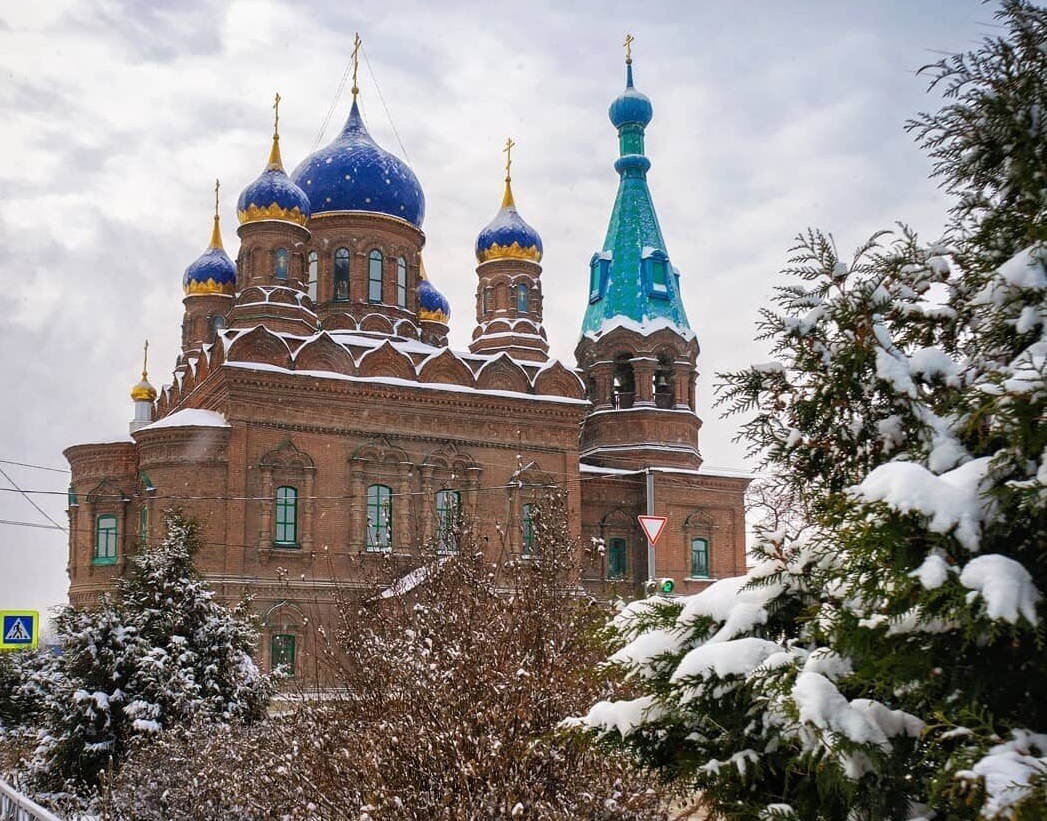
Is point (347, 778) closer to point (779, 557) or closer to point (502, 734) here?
point (502, 734)

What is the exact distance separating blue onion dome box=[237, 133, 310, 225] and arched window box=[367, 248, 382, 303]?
1.96m

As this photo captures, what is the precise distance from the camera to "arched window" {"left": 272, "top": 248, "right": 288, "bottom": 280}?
82.8 feet

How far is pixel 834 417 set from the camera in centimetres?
331

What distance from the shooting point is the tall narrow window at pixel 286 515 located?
2162 cm

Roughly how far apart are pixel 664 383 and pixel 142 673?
797 inches

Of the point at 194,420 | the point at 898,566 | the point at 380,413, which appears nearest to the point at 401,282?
the point at 380,413

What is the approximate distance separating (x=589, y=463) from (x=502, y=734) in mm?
22179

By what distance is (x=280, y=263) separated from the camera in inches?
997

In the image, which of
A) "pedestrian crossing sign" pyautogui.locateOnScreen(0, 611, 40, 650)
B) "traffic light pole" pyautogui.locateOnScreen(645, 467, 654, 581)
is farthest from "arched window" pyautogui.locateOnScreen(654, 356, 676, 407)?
"pedestrian crossing sign" pyautogui.locateOnScreen(0, 611, 40, 650)

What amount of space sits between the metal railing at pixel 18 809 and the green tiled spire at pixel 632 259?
2189cm

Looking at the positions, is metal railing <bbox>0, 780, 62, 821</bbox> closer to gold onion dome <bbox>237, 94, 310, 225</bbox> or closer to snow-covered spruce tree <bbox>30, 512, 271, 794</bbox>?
snow-covered spruce tree <bbox>30, 512, 271, 794</bbox>

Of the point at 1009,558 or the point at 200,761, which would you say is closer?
the point at 1009,558

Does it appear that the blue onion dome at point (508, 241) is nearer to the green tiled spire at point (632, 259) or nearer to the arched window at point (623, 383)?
the green tiled spire at point (632, 259)

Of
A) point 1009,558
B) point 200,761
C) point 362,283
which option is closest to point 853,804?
point 1009,558
